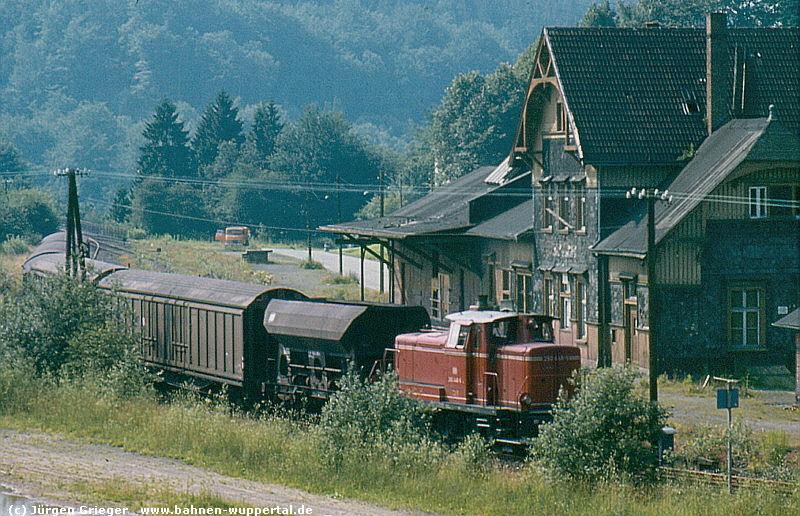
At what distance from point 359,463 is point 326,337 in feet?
18.5

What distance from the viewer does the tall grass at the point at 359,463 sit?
61.7ft

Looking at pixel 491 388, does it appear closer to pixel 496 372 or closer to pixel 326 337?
pixel 496 372

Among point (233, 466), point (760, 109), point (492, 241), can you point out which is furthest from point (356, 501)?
point (492, 241)

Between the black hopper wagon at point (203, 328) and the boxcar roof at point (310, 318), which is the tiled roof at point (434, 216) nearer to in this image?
the black hopper wagon at point (203, 328)

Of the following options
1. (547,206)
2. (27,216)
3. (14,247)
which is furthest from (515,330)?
(27,216)

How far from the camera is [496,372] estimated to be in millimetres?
23859

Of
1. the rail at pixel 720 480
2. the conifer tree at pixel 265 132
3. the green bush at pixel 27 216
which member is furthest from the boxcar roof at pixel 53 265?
the conifer tree at pixel 265 132

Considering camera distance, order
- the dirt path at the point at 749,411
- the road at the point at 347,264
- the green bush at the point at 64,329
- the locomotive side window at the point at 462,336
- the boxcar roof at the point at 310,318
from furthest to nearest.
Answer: the road at the point at 347,264, the green bush at the point at 64,329, the dirt path at the point at 749,411, the boxcar roof at the point at 310,318, the locomotive side window at the point at 462,336

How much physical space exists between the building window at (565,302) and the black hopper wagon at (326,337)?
1372cm

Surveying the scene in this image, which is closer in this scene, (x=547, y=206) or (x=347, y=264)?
(x=547, y=206)

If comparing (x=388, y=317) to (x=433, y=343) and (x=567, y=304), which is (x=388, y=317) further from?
(x=567, y=304)

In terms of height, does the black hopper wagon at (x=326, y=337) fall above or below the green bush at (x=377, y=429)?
above

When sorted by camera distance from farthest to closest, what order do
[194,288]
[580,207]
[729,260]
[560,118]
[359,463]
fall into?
[560,118], [580,207], [729,260], [194,288], [359,463]

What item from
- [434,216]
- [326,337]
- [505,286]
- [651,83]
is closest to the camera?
[326,337]
